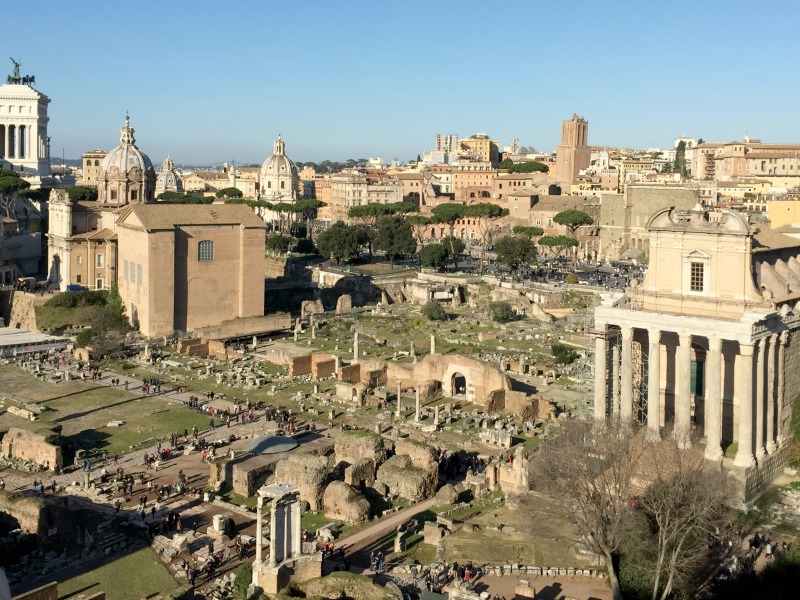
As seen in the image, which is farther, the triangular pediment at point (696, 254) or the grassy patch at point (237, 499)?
the grassy patch at point (237, 499)

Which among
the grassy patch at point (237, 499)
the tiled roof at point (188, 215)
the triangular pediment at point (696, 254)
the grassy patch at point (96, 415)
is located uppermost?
the tiled roof at point (188, 215)

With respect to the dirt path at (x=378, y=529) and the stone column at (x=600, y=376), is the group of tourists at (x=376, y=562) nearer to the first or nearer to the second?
the dirt path at (x=378, y=529)

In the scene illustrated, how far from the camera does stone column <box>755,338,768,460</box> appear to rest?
2177 centimetres

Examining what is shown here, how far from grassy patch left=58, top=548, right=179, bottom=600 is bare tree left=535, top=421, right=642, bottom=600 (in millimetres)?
8153

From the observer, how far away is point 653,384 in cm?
2252

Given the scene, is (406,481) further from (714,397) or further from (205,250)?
(205,250)

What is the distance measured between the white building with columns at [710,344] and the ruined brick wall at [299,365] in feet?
54.4

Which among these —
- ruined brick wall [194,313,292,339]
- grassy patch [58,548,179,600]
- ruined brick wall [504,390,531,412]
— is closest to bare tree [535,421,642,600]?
grassy patch [58,548,179,600]

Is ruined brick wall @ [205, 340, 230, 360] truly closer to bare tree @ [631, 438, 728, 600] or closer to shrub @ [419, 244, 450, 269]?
shrub @ [419, 244, 450, 269]

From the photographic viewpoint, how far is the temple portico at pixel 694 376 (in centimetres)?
2136

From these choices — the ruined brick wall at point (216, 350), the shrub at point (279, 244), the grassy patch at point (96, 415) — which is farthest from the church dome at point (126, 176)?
the grassy patch at point (96, 415)

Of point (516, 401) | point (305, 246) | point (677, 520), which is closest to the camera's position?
point (677, 520)

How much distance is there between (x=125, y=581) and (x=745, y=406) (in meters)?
13.8

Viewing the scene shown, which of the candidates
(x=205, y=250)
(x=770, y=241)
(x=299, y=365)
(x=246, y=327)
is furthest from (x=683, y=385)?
(x=205, y=250)
